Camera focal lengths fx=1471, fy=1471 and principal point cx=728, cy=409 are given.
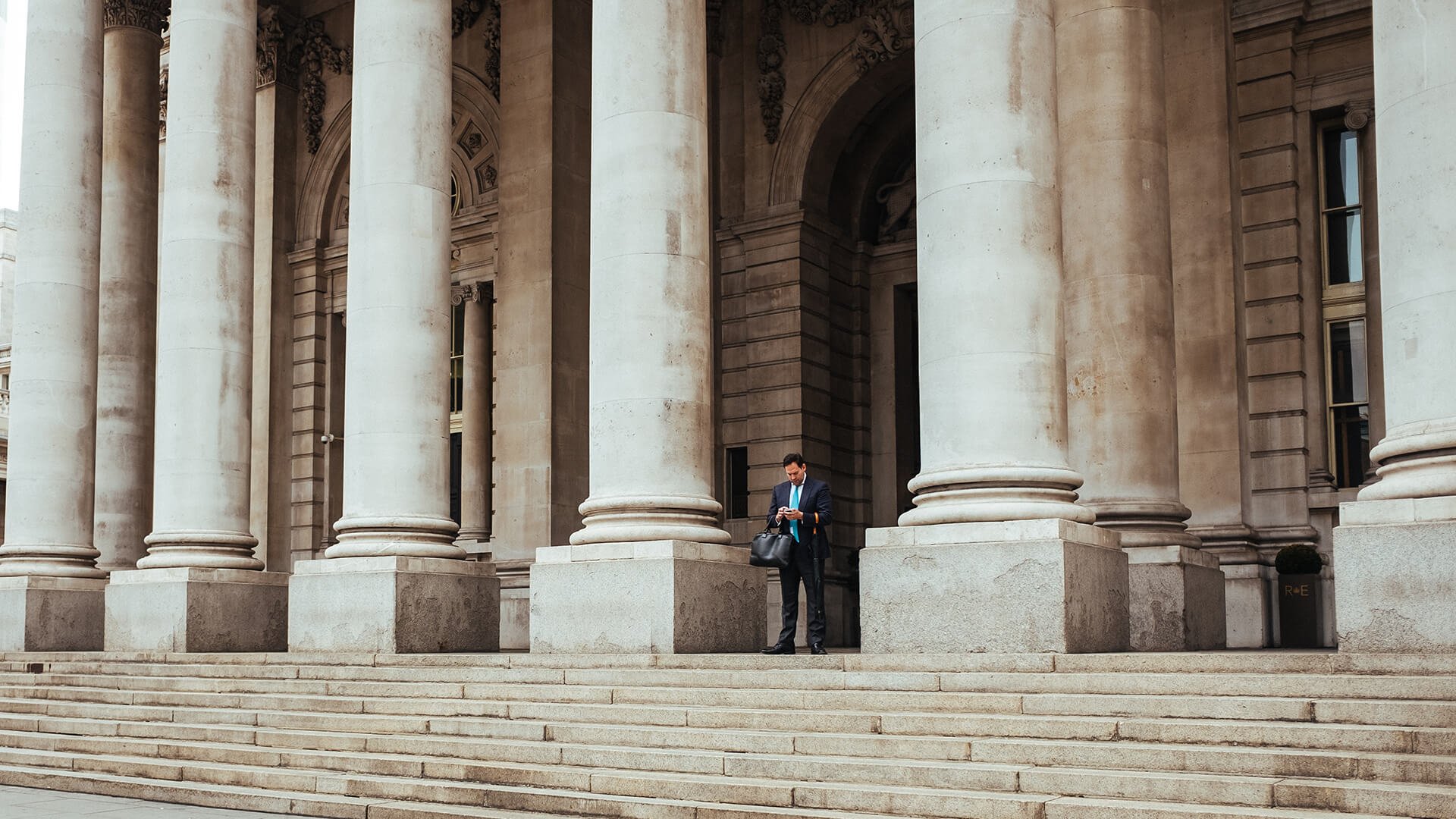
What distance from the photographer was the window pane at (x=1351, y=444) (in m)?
25.2

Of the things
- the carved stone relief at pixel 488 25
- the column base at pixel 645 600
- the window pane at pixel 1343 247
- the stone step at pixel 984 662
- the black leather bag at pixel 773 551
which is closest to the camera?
the stone step at pixel 984 662

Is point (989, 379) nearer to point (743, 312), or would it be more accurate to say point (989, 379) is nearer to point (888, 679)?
point (888, 679)

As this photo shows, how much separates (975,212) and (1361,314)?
490 inches

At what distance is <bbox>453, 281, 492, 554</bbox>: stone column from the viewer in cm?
3497

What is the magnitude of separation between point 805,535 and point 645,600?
223cm

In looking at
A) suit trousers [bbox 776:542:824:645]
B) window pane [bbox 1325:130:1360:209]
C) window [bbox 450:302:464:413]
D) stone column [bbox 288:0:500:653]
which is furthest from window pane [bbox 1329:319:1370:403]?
window [bbox 450:302:464:413]

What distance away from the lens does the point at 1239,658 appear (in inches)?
527

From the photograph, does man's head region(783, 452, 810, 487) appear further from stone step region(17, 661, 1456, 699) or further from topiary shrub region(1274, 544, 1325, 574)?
topiary shrub region(1274, 544, 1325, 574)

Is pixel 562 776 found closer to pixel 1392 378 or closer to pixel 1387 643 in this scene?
pixel 1387 643

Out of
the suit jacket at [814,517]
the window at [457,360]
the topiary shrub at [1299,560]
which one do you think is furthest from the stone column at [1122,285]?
the window at [457,360]

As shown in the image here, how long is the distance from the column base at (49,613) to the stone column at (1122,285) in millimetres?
18503

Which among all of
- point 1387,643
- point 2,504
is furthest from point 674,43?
point 2,504

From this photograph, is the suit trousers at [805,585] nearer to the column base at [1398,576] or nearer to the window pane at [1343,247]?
the column base at [1398,576]

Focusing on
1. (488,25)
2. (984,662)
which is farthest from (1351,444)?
(488,25)
